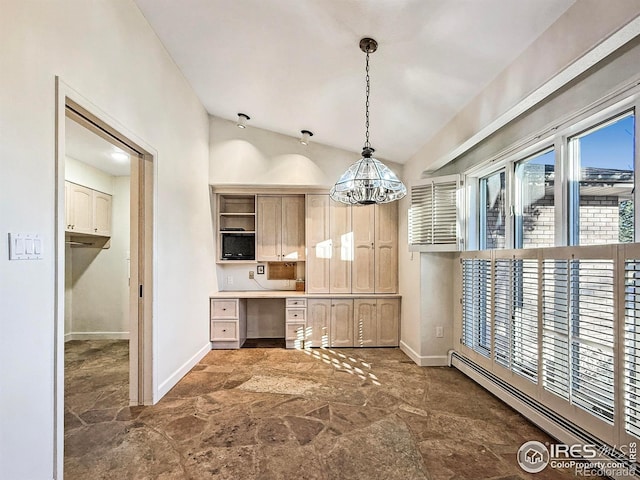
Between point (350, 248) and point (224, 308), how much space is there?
6.44 feet

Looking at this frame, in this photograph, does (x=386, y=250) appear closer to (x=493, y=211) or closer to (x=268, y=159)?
(x=493, y=211)

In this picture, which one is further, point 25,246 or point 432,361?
point 432,361

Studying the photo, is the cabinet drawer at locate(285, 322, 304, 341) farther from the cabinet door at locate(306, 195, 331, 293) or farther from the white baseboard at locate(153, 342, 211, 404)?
the white baseboard at locate(153, 342, 211, 404)

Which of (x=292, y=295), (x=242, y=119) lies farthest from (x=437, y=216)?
(x=242, y=119)

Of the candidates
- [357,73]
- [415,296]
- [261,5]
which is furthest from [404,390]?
[261,5]

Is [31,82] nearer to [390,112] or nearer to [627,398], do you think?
[390,112]

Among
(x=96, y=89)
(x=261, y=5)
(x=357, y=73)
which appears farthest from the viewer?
(x=357, y=73)

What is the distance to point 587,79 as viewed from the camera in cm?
211

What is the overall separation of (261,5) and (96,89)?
1272 millimetres

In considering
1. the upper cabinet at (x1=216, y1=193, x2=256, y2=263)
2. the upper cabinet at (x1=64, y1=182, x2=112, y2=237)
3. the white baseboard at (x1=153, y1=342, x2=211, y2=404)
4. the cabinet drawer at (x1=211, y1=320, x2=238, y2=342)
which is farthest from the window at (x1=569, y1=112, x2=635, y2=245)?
the upper cabinet at (x1=64, y1=182, x2=112, y2=237)

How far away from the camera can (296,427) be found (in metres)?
2.53

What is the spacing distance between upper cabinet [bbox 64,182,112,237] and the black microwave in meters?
1.84

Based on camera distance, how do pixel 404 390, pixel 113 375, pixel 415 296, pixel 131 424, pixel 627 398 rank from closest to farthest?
pixel 627 398, pixel 131 424, pixel 404 390, pixel 113 375, pixel 415 296

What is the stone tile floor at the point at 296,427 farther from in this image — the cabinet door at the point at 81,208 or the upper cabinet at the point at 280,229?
the cabinet door at the point at 81,208
